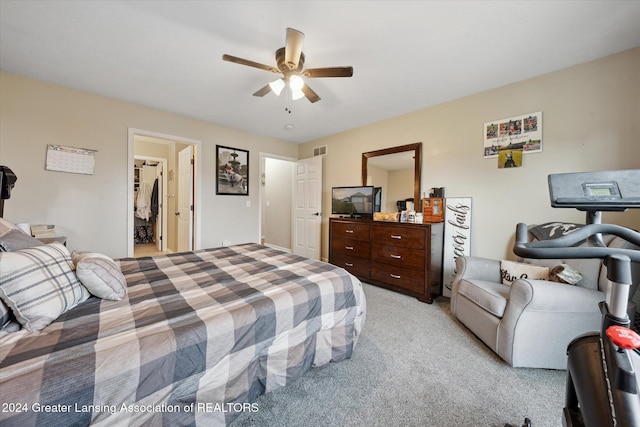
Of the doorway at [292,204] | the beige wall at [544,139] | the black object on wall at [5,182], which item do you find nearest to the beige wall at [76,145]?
the black object on wall at [5,182]

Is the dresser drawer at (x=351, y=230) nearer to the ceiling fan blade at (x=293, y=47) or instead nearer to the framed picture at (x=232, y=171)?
the framed picture at (x=232, y=171)

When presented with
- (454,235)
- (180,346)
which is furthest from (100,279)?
(454,235)

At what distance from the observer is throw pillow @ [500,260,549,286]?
6.32 feet

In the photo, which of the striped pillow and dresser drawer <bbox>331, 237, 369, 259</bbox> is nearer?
the striped pillow

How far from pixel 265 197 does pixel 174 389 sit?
5282mm

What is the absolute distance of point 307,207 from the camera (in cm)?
473

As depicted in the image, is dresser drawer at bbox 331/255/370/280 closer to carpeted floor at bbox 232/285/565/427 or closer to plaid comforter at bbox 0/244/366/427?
carpeted floor at bbox 232/285/565/427

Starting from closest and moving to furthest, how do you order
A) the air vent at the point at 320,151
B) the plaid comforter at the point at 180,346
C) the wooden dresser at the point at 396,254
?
the plaid comforter at the point at 180,346, the wooden dresser at the point at 396,254, the air vent at the point at 320,151

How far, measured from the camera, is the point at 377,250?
10.2 ft

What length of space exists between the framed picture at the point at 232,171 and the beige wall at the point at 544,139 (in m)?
2.67

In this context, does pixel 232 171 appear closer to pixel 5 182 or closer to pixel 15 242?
pixel 5 182

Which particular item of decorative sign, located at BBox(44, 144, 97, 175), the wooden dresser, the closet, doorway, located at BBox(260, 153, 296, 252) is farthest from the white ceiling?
the closet

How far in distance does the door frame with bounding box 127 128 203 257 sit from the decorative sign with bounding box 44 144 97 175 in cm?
37

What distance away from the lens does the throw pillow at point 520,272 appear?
6.32ft
